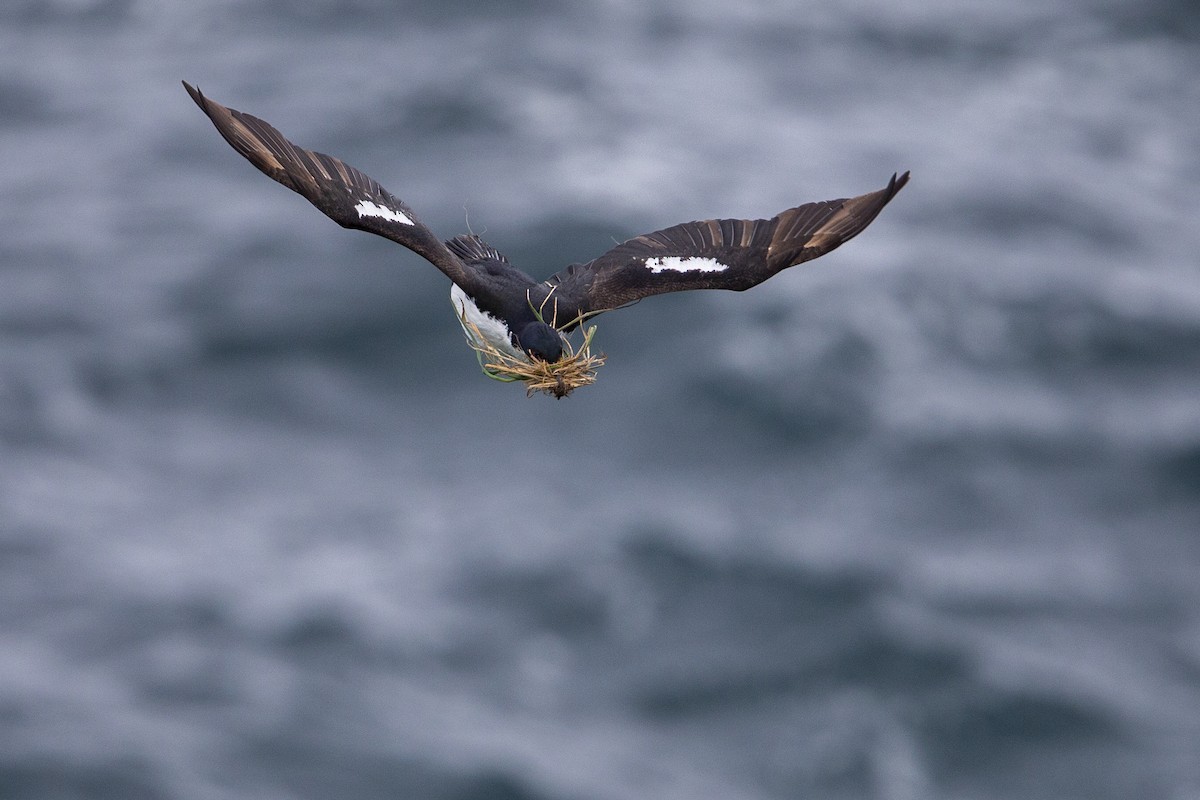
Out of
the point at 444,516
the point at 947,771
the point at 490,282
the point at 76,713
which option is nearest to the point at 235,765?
the point at 76,713

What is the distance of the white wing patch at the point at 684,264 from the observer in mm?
17672

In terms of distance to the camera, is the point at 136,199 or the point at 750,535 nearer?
the point at 750,535

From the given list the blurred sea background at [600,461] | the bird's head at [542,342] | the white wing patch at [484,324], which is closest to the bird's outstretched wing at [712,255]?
the white wing patch at [484,324]

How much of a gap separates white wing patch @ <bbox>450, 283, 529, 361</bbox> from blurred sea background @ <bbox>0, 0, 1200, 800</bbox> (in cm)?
2086

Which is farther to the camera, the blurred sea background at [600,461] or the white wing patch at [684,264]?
the blurred sea background at [600,461]

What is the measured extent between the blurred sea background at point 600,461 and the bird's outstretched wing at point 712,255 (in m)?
20.3

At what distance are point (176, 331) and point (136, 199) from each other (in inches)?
193

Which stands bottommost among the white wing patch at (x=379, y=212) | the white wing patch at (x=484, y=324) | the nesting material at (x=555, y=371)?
the nesting material at (x=555, y=371)

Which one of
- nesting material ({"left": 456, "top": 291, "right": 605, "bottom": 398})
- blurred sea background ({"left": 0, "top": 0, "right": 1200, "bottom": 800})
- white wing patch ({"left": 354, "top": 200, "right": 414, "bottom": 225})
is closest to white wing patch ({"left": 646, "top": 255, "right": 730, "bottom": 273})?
nesting material ({"left": 456, "top": 291, "right": 605, "bottom": 398})

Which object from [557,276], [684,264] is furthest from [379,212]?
[684,264]

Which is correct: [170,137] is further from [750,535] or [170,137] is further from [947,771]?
[947,771]

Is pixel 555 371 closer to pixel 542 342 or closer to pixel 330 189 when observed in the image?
pixel 542 342

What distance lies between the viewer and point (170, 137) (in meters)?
47.4

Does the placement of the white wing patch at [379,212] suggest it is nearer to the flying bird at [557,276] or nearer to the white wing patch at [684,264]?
the flying bird at [557,276]
